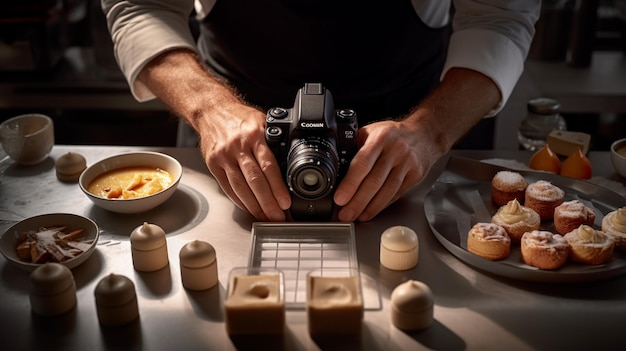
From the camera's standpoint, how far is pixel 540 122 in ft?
5.99

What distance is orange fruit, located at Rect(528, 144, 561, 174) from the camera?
4.63 feet

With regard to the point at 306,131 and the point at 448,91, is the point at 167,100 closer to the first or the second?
the point at 306,131

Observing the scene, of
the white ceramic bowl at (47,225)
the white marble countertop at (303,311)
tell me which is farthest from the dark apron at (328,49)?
the white ceramic bowl at (47,225)

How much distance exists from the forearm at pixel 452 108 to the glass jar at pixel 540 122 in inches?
14.3

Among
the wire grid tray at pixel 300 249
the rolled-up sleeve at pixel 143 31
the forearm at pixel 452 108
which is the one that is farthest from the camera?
the rolled-up sleeve at pixel 143 31

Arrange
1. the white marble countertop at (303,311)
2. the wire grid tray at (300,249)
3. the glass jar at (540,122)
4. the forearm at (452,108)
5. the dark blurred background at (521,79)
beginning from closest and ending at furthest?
the white marble countertop at (303,311) → the wire grid tray at (300,249) → the forearm at (452,108) → the glass jar at (540,122) → the dark blurred background at (521,79)

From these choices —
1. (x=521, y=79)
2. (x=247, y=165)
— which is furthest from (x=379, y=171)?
(x=521, y=79)

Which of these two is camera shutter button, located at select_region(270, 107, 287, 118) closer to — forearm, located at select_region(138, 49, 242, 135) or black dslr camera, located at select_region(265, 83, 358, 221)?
black dslr camera, located at select_region(265, 83, 358, 221)

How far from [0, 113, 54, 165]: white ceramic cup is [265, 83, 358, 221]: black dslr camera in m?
0.51

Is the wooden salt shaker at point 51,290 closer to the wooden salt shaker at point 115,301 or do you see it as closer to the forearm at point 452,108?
the wooden salt shaker at point 115,301

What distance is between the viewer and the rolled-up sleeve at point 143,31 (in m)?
1.55

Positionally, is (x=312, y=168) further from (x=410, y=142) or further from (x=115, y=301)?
(x=115, y=301)

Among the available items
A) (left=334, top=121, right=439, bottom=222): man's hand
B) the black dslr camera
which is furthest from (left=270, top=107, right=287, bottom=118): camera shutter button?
(left=334, top=121, right=439, bottom=222): man's hand

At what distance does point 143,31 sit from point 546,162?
2.81ft
